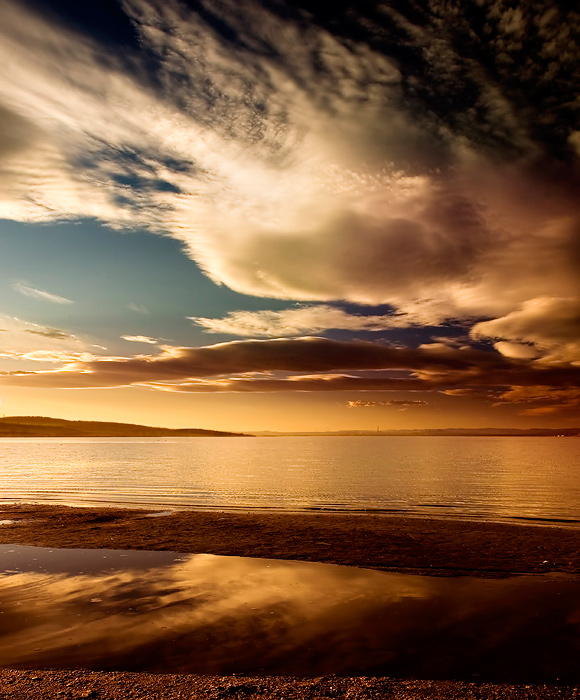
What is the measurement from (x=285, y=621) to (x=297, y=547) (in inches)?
377

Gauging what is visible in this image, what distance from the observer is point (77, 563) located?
65.7 ft

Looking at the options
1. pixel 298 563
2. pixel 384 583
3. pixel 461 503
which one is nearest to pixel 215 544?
pixel 298 563

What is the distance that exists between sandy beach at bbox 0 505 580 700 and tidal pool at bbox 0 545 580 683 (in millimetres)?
646

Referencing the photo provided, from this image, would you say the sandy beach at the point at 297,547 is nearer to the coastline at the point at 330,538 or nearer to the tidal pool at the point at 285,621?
the coastline at the point at 330,538

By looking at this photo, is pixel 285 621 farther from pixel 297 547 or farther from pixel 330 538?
pixel 330 538

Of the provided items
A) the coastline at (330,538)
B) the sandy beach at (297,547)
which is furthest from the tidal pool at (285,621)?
the coastline at (330,538)

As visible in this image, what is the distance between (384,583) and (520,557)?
7.65 meters

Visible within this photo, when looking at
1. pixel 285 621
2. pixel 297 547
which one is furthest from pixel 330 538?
pixel 285 621

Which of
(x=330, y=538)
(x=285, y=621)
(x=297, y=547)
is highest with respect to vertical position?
(x=330, y=538)

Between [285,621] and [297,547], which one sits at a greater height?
[297,547]

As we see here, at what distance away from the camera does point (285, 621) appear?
13836 millimetres

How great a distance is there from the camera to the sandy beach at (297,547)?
9.75 meters

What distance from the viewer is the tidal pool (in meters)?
11.1

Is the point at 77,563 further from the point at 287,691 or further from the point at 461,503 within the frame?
the point at 461,503
